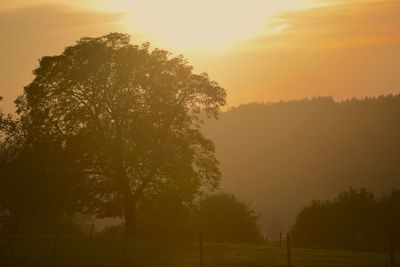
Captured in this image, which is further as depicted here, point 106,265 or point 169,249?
point 169,249

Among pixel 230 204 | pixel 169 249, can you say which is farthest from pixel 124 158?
pixel 230 204

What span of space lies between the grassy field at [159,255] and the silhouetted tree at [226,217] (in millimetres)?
39217

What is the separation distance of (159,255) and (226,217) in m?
49.3

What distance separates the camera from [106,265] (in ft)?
126

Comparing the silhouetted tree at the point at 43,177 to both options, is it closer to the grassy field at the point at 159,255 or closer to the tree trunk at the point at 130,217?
the grassy field at the point at 159,255

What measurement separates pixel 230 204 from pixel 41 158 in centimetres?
4406

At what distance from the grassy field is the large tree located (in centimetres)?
510

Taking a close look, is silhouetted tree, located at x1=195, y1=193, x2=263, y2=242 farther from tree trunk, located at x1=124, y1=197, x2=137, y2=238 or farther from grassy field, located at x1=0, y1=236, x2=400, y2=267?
grassy field, located at x1=0, y1=236, x2=400, y2=267

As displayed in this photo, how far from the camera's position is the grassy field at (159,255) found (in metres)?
38.6

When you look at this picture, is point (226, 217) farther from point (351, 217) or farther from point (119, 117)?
point (119, 117)

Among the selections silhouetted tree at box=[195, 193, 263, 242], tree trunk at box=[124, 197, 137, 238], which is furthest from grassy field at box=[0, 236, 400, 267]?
silhouetted tree at box=[195, 193, 263, 242]

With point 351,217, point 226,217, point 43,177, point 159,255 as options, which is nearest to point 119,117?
point 43,177

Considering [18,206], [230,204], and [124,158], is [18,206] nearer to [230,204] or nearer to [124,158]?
[124,158]

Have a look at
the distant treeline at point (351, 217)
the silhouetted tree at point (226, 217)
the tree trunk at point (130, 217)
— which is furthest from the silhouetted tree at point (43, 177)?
the distant treeline at point (351, 217)
